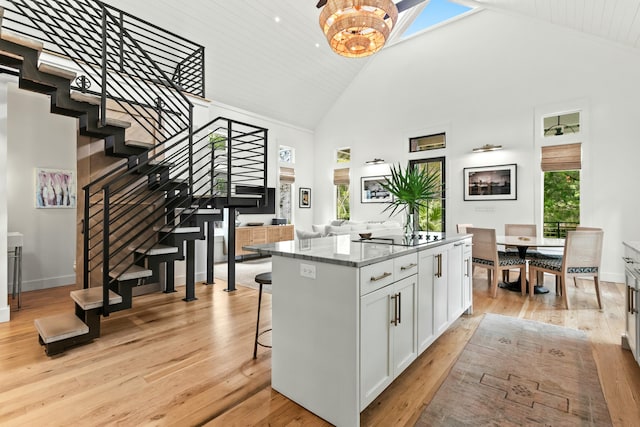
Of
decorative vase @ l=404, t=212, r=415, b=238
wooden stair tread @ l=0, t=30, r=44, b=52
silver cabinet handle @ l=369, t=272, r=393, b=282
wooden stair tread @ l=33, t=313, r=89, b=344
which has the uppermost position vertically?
wooden stair tread @ l=0, t=30, r=44, b=52

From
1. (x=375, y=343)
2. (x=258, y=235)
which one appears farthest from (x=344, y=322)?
(x=258, y=235)

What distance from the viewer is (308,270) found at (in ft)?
6.06

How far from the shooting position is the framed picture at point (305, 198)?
9.23m

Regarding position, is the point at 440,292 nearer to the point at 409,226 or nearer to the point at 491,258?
the point at 409,226

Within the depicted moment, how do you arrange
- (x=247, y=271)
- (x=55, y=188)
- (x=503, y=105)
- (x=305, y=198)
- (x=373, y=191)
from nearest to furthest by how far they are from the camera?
(x=55, y=188)
(x=247, y=271)
(x=503, y=105)
(x=373, y=191)
(x=305, y=198)

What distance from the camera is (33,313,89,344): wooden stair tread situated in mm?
2590

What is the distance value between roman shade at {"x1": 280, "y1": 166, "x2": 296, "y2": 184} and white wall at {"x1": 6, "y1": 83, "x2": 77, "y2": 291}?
15.5ft

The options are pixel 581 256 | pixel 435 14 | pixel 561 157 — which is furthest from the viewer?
pixel 435 14

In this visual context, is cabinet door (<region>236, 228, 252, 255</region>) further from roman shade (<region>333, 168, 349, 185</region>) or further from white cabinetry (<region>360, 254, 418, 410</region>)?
white cabinetry (<region>360, 254, 418, 410</region>)

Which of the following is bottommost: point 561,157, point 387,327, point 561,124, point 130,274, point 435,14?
point 387,327

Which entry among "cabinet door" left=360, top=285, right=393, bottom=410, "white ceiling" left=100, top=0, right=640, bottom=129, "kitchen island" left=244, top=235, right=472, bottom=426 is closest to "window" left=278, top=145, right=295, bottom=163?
"white ceiling" left=100, top=0, right=640, bottom=129

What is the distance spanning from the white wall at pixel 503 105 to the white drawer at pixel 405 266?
16.6 ft

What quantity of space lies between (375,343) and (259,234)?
6141 millimetres

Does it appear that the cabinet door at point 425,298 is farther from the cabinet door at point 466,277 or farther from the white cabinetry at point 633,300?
the white cabinetry at point 633,300
